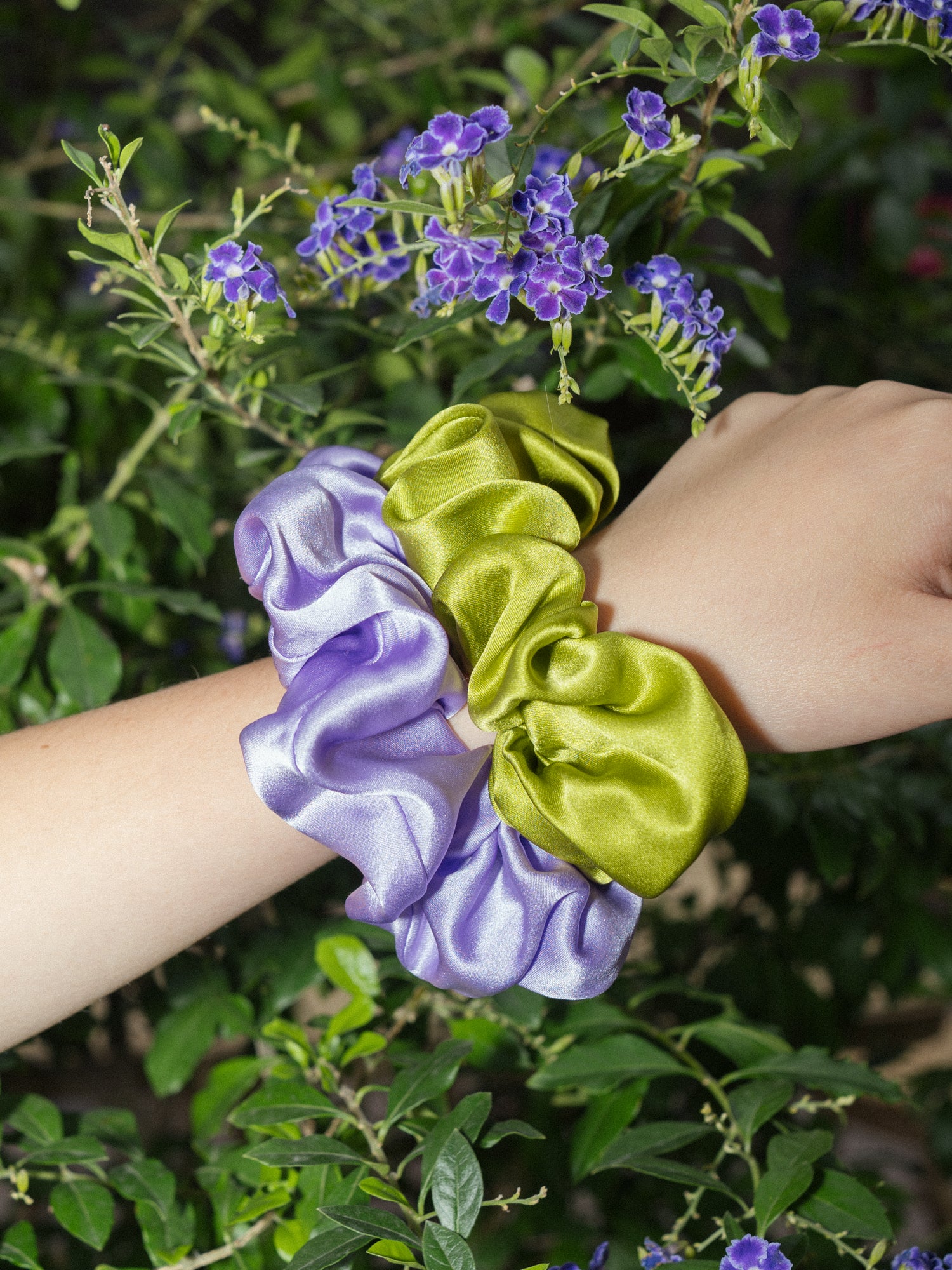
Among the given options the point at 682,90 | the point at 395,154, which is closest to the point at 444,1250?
the point at 682,90

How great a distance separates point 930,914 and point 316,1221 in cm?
84

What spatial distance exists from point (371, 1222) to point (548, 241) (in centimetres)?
45

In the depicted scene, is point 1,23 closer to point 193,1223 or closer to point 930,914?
point 193,1223

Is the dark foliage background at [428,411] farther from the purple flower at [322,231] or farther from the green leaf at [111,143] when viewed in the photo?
the green leaf at [111,143]

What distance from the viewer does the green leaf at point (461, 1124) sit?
497mm

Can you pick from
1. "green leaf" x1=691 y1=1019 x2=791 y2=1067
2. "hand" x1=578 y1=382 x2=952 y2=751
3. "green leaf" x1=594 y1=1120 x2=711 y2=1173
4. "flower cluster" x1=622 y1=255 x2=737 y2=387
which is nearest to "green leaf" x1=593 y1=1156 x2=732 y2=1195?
"green leaf" x1=594 y1=1120 x2=711 y2=1173

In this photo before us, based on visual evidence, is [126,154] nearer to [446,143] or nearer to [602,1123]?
[446,143]

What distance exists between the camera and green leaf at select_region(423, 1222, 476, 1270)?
17.1 inches

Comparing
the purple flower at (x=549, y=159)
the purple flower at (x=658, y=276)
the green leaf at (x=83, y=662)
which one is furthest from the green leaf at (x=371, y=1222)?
the purple flower at (x=549, y=159)

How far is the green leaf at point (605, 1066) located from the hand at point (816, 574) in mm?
244

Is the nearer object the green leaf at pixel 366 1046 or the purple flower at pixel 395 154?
the green leaf at pixel 366 1046

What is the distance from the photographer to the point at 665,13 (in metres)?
1.04

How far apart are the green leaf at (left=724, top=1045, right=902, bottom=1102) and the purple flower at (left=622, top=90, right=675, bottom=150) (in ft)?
1.71

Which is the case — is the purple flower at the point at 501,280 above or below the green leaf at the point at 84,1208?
above
